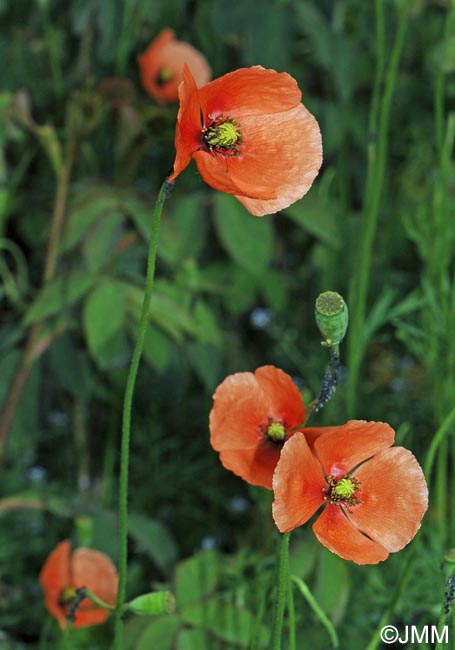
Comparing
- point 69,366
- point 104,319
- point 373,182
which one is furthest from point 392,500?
point 69,366

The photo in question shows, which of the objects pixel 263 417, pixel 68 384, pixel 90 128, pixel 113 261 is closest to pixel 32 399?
pixel 68 384

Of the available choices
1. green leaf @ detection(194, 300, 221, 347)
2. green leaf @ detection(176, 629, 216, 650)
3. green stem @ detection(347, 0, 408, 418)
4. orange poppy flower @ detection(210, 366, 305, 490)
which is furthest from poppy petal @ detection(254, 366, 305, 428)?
green leaf @ detection(194, 300, 221, 347)

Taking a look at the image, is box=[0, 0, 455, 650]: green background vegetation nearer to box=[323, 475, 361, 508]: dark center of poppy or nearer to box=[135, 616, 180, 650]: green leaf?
box=[135, 616, 180, 650]: green leaf

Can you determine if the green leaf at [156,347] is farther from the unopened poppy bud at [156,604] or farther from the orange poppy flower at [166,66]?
the unopened poppy bud at [156,604]

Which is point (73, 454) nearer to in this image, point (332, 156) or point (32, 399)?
point (32, 399)

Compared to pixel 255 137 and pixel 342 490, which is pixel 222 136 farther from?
pixel 342 490

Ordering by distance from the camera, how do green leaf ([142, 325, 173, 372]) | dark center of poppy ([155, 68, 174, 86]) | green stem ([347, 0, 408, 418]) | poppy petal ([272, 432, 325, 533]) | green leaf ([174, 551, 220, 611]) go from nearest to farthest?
poppy petal ([272, 432, 325, 533]) < green stem ([347, 0, 408, 418]) < green leaf ([174, 551, 220, 611]) < green leaf ([142, 325, 173, 372]) < dark center of poppy ([155, 68, 174, 86])

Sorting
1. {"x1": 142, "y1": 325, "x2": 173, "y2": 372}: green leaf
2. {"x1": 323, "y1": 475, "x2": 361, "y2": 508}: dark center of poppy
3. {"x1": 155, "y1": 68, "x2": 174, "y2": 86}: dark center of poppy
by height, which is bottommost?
{"x1": 142, "y1": 325, "x2": 173, "y2": 372}: green leaf
